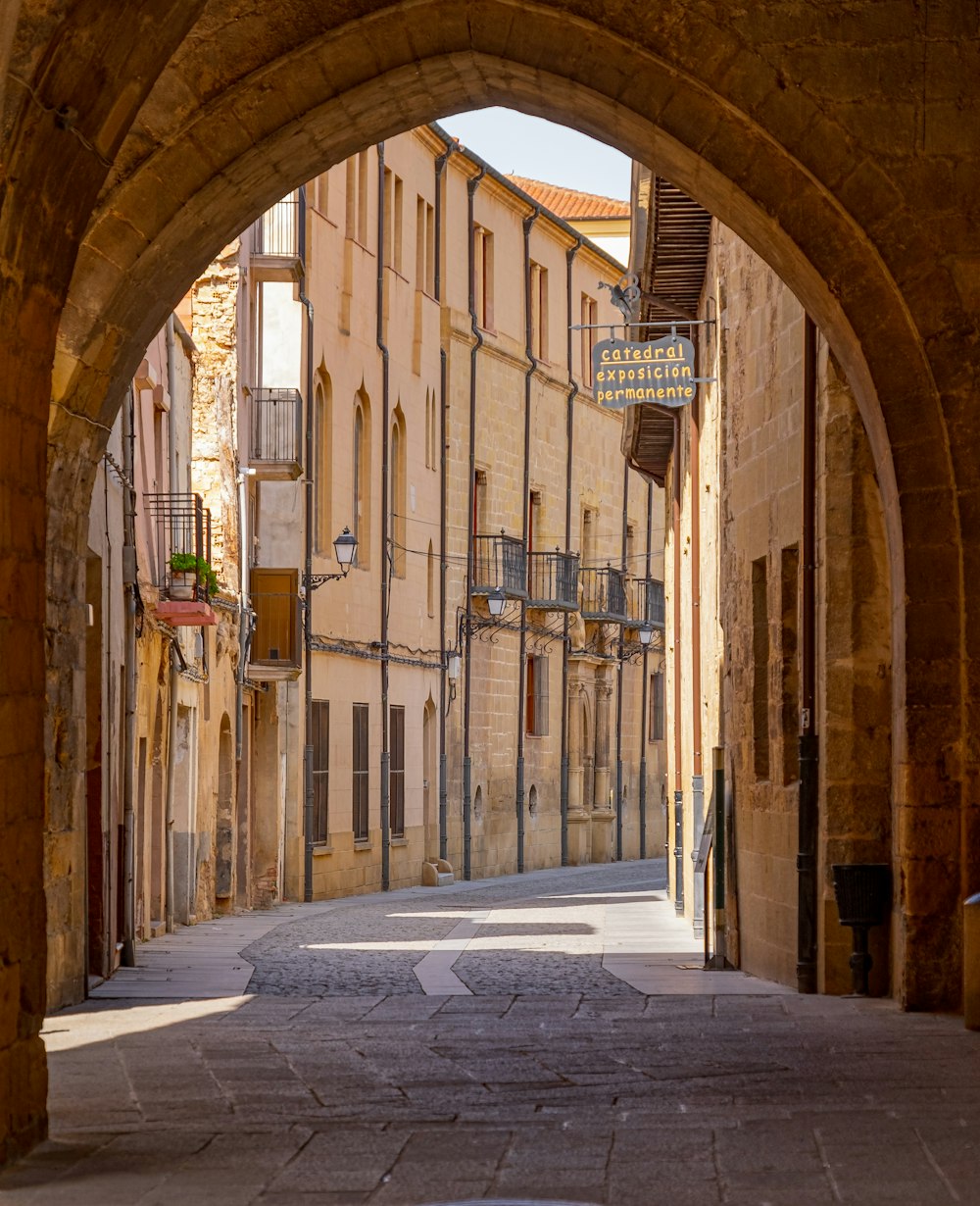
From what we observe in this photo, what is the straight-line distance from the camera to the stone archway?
10.1 meters

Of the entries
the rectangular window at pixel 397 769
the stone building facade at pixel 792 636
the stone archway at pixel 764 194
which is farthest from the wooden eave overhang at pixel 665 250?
the rectangular window at pixel 397 769

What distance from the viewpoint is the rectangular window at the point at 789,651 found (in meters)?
13.1

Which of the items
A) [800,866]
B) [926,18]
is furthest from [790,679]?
[926,18]

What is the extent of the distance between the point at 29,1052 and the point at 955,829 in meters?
5.23

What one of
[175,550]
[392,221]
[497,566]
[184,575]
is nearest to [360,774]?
[497,566]

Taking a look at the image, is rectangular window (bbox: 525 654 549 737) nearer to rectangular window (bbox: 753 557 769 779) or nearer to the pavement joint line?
the pavement joint line

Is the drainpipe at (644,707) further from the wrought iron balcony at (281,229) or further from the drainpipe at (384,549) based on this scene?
the wrought iron balcony at (281,229)

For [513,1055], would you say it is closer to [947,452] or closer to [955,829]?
[955,829]

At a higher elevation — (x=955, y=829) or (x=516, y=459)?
(x=516, y=459)

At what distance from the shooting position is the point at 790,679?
43.0 ft

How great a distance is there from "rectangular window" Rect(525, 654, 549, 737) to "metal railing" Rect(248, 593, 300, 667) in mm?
13272

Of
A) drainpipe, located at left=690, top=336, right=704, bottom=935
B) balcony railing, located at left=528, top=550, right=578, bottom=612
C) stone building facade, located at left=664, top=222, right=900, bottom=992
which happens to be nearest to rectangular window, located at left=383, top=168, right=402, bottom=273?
balcony railing, located at left=528, top=550, right=578, bottom=612

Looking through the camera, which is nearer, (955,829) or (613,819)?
(955,829)

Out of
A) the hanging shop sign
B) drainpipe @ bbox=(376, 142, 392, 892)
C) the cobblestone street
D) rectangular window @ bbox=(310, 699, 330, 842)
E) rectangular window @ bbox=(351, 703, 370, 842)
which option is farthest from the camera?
drainpipe @ bbox=(376, 142, 392, 892)
